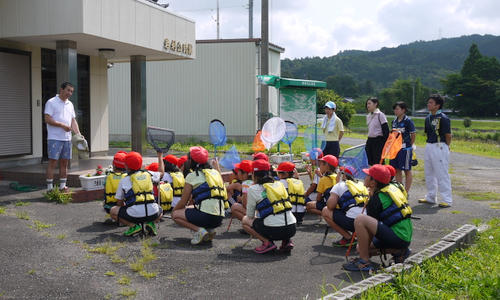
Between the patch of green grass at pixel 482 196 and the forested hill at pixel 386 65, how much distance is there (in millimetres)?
94880

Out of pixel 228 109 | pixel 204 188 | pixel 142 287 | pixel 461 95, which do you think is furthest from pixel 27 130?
pixel 461 95

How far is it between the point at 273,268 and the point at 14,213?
4.29 meters

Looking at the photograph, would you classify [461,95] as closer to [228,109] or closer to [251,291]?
[228,109]

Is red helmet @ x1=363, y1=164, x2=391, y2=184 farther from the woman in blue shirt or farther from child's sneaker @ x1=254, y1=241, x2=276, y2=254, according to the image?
the woman in blue shirt

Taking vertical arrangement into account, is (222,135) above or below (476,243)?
above

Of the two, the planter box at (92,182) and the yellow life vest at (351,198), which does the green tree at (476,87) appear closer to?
the planter box at (92,182)

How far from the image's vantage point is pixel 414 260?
4.85 meters

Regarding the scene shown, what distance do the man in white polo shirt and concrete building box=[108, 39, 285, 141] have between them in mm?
13551

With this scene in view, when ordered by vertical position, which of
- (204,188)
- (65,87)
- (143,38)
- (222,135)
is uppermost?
(143,38)

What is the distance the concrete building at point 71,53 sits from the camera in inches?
376

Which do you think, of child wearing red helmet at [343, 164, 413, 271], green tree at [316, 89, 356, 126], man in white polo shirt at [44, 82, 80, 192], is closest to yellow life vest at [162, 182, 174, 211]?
man in white polo shirt at [44, 82, 80, 192]

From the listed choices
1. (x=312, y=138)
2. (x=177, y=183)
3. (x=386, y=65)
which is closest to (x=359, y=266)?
(x=177, y=183)

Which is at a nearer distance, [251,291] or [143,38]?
[251,291]

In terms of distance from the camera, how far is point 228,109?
71.8 feet
